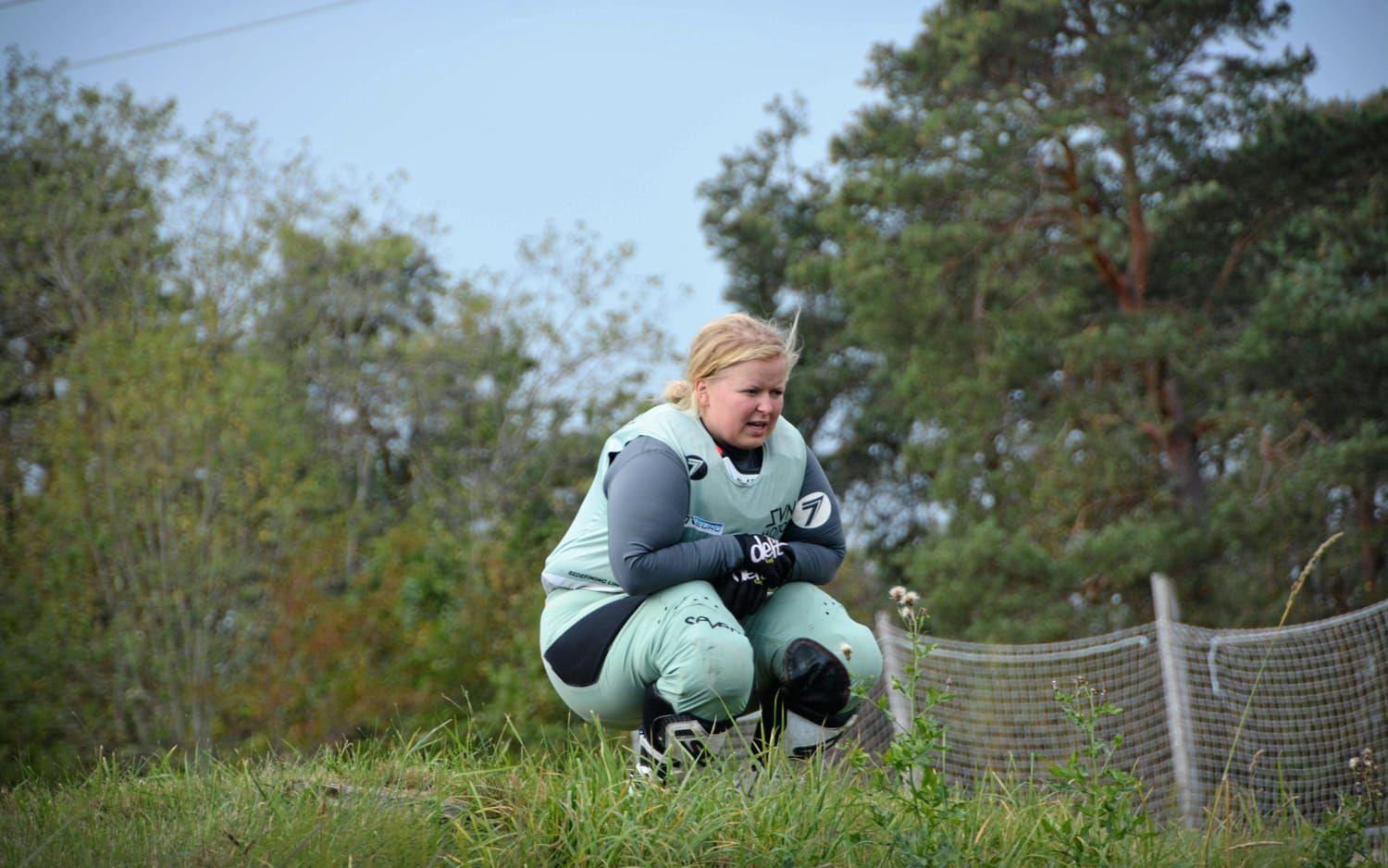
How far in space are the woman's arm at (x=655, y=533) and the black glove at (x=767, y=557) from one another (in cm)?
4

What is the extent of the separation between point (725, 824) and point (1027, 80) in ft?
53.8

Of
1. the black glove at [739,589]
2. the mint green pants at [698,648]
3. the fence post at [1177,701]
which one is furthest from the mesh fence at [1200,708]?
the black glove at [739,589]

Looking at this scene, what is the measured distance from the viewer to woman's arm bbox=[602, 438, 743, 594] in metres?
3.32

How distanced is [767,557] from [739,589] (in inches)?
4.1

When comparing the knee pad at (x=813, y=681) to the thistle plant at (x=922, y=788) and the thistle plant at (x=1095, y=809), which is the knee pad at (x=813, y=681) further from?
the thistle plant at (x=1095, y=809)

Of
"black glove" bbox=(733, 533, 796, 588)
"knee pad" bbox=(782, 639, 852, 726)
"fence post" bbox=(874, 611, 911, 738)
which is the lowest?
"fence post" bbox=(874, 611, 911, 738)

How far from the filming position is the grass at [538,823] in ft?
9.32

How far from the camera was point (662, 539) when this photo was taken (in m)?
3.35

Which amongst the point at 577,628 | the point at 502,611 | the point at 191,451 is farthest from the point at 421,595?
the point at 577,628

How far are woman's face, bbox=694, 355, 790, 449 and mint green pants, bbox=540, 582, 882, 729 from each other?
1.21 ft

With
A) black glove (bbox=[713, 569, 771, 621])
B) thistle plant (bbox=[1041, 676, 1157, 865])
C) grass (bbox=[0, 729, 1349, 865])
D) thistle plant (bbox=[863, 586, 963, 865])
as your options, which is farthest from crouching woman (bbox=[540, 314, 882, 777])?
thistle plant (bbox=[1041, 676, 1157, 865])

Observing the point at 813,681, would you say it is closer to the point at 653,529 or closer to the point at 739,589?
the point at 739,589

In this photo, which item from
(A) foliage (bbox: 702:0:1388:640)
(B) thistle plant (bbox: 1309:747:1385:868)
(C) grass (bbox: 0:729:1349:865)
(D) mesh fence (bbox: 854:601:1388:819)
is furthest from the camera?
(A) foliage (bbox: 702:0:1388:640)

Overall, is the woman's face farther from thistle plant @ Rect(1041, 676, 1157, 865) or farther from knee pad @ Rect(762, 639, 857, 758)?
thistle plant @ Rect(1041, 676, 1157, 865)
